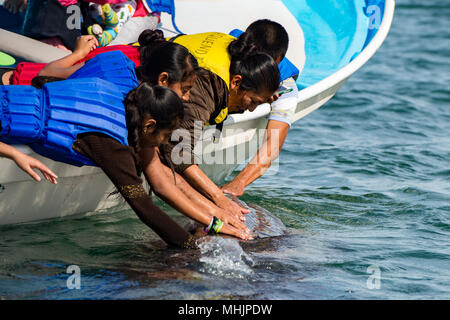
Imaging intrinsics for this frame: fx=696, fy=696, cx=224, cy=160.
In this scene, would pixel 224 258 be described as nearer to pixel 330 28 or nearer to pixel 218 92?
pixel 218 92

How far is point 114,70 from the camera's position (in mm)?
3730

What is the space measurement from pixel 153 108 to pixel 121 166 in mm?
327

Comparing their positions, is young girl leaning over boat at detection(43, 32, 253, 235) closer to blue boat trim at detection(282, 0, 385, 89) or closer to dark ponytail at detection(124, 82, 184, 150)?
dark ponytail at detection(124, 82, 184, 150)

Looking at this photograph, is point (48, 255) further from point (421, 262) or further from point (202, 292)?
point (421, 262)

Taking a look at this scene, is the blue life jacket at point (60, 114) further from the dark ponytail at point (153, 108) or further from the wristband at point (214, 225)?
the wristband at point (214, 225)

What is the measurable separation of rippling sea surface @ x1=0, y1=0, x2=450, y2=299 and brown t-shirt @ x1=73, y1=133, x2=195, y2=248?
1.08 feet

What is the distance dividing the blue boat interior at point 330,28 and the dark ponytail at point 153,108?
2433 millimetres

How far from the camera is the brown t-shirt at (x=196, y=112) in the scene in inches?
157

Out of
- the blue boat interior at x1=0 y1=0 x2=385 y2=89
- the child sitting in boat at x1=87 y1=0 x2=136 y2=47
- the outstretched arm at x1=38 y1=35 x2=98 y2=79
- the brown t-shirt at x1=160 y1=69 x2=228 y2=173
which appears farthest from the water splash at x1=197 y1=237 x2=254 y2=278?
the blue boat interior at x1=0 y1=0 x2=385 y2=89

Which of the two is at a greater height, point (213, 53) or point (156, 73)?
point (213, 53)

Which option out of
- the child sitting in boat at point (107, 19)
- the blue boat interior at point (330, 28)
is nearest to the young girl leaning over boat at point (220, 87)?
the child sitting in boat at point (107, 19)

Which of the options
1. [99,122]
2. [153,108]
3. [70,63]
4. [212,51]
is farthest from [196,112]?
[70,63]

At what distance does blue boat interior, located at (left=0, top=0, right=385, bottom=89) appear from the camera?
20.4ft
